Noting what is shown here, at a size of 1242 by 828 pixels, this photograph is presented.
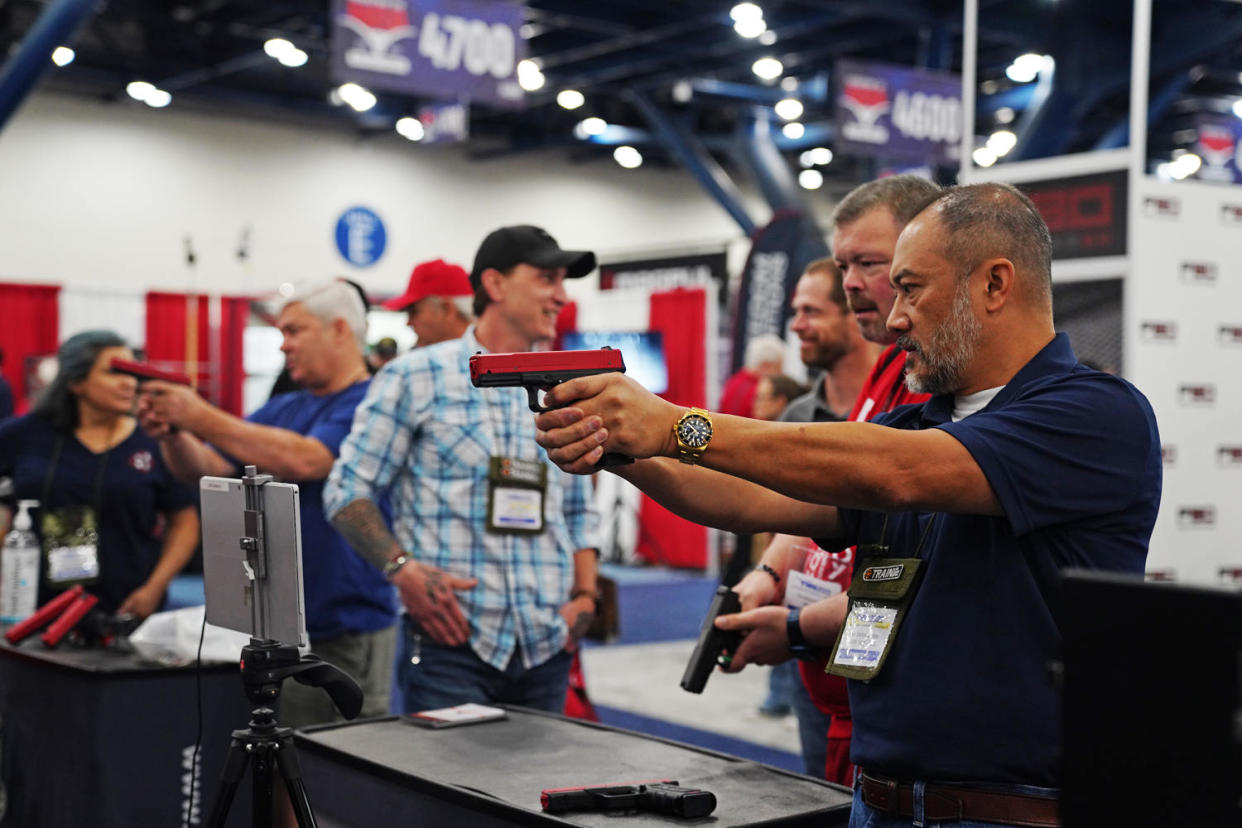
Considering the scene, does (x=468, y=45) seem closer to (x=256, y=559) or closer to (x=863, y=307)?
(x=863, y=307)

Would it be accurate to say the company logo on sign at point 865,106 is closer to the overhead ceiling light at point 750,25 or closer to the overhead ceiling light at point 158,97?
the overhead ceiling light at point 750,25

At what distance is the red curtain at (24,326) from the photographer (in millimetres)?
10383

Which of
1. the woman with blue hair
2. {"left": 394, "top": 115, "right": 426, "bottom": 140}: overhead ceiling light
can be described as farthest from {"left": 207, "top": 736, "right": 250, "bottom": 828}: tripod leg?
{"left": 394, "top": 115, "right": 426, "bottom": 140}: overhead ceiling light

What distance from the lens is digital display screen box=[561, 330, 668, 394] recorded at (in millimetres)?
10508

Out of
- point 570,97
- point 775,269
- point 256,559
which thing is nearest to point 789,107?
point 570,97

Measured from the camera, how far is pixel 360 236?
45.5ft

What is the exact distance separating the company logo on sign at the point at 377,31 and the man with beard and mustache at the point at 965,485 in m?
5.53

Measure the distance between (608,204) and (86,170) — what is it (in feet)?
21.0

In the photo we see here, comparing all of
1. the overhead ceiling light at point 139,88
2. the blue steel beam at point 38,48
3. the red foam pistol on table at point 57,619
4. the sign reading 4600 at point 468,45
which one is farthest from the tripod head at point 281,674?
the overhead ceiling light at point 139,88

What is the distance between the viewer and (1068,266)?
4203 millimetres

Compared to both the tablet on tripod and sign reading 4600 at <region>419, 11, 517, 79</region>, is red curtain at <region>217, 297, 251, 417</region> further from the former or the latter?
the tablet on tripod

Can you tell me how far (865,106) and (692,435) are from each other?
8.64 m

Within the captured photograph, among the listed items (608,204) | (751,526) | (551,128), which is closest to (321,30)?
(551,128)

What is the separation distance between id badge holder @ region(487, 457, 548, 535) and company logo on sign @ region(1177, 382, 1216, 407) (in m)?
2.31
